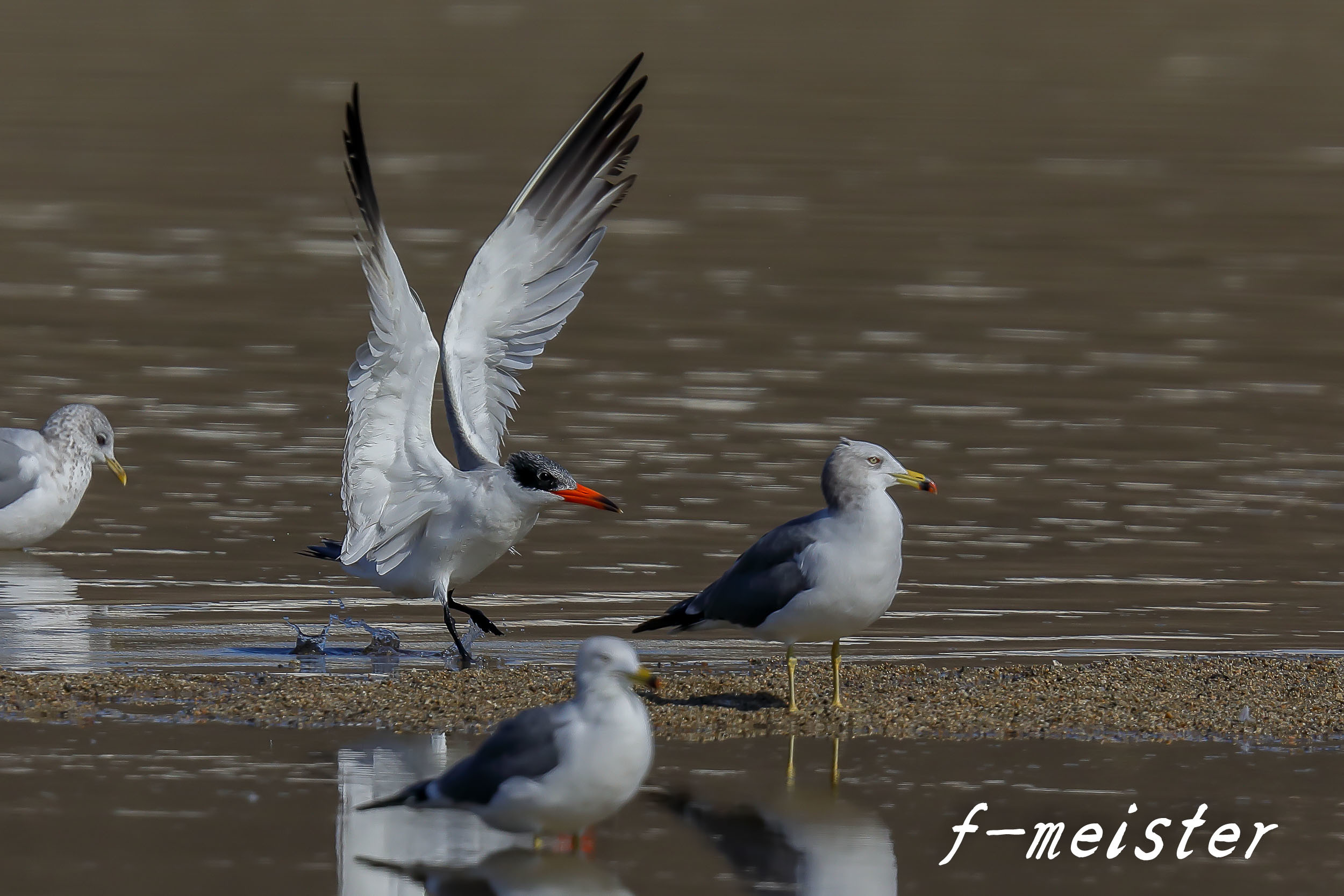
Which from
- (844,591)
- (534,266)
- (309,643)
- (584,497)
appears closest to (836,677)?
(844,591)

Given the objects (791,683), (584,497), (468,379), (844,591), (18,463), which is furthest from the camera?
(18,463)

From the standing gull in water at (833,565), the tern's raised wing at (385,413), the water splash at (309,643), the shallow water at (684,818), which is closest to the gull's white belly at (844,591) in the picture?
the standing gull in water at (833,565)

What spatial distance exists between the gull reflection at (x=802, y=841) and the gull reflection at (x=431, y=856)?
478 millimetres

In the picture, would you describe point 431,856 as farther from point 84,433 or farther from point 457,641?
point 84,433

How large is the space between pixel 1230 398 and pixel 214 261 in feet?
33.9

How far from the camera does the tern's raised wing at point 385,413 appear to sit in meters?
9.60

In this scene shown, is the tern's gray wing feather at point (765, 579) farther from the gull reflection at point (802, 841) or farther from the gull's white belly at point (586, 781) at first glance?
the gull's white belly at point (586, 781)

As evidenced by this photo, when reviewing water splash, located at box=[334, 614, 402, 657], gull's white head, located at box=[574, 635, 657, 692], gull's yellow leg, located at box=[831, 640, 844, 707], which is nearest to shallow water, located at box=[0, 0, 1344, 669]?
water splash, located at box=[334, 614, 402, 657]

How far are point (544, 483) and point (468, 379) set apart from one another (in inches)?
54.1

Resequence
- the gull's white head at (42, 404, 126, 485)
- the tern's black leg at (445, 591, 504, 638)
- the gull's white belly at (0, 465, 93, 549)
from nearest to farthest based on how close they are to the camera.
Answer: the tern's black leg at (445, 591, 504, 638) < the gull's white belly at (0, 465, 93, 549) < the gull's white head at (42, 404, 126, 485)

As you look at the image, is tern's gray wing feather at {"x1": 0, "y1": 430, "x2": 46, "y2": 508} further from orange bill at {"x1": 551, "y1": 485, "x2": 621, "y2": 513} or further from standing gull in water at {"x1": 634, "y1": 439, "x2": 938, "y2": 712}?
standing gull in water at {"x1": 634, "y1": 439, "x2": 938, "y2": 712}

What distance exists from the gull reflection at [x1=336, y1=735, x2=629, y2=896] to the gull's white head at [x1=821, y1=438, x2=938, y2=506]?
78.3 inches

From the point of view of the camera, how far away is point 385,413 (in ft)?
32.5

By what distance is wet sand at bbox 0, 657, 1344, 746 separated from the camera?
8.23 m
